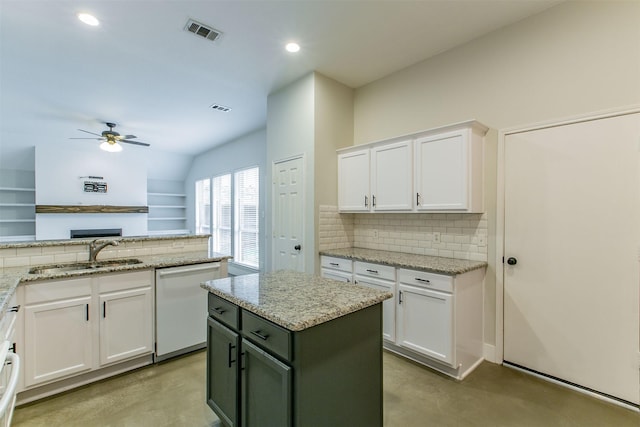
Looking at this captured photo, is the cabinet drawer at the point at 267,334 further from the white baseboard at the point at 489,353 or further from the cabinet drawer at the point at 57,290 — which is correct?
the white baseboard at the point at 489,353

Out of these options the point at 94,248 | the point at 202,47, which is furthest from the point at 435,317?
the point at 202,47

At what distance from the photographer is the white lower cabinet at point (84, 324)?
221 centimetres

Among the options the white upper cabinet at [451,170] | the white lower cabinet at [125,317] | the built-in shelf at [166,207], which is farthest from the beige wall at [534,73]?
the built-in shelf at [166,207]

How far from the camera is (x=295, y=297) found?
1.68 meters

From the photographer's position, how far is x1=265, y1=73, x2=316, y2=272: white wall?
3.67 m

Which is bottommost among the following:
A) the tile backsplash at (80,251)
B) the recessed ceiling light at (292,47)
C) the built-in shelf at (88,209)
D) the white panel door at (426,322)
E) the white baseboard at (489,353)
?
the white baseboard at (489,353)

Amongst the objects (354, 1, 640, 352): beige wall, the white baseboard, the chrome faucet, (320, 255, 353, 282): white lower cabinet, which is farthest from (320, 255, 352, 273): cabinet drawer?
the chrome faucet

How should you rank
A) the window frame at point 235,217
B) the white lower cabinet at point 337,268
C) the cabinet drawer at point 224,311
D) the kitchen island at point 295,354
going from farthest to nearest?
the window frame at point 235,217, the white lower cabinet at point 337,268, the cabinet drawer at point 224,311, the kitchen island at point 295,354

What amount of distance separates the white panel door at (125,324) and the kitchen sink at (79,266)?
32 centimetres

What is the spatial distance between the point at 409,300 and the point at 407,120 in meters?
2.11

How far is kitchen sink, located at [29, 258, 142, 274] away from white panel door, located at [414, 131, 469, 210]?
9.63 ft

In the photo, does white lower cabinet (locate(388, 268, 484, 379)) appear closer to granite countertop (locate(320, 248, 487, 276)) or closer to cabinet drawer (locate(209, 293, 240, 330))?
granite countertop (locate(320, 248, 487, 276))

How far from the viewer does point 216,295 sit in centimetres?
190

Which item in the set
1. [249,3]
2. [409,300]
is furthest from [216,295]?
[249,3]
